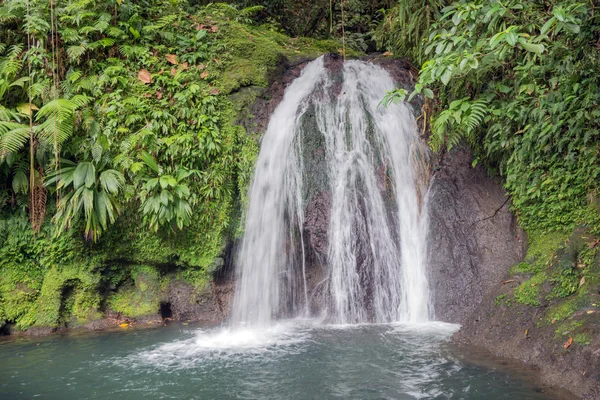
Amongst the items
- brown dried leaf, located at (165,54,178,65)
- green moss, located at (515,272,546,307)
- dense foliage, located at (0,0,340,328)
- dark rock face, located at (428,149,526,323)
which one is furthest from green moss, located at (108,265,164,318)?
green moss, located at (515,272,546,307)

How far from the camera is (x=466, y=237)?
7664mm

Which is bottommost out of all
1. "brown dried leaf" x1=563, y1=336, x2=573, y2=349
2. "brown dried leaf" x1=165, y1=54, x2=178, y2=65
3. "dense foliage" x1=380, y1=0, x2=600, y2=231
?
"brown dried leaf" x1=563, y1=336, x2=573, y2=349

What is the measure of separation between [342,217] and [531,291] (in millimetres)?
→ 2980

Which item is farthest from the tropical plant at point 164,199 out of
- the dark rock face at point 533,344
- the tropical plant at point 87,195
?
the dark rock face at point 533,344

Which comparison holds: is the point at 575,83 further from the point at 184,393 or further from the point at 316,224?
the point at 184,393

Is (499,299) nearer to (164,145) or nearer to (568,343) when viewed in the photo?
(568,343)

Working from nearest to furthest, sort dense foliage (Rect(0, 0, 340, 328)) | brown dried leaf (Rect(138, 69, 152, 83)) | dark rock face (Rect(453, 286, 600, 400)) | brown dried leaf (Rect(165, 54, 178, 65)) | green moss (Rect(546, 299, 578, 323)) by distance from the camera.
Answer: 1. dark rock face (Rect(453, 286, 600, 400))
2. green moss (Rect(546, 299, 578, 323))
3. dense foliage (Rect(0, 0, 340, 328))
4. brown dried leaf (Rect(138, 69, 152, 83))
5. brown dried leaf (Rect(165, 54, 178, 65))

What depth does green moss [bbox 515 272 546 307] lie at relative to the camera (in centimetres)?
585

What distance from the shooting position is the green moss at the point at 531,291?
5852 mm

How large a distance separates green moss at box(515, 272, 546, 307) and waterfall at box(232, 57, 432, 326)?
1.63 meters

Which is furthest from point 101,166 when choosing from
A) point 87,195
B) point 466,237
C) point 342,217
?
point 466,237

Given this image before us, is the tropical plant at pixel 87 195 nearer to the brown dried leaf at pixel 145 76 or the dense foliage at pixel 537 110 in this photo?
the brown dried leaf at pixel 145 76

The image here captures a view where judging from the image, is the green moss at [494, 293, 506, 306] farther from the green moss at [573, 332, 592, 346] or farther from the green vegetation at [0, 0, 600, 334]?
the green moss at [573, 332, 592, 346]

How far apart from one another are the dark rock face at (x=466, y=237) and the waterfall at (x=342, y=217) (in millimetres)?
234
